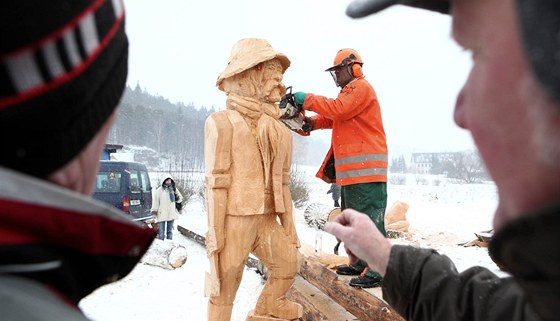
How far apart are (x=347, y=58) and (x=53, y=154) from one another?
327 cm

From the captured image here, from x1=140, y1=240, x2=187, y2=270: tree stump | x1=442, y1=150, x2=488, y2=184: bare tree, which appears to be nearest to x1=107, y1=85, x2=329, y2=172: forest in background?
x1=442, y1=150, x2=488, y2=184: bare tree

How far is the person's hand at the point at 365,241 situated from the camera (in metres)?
1.19

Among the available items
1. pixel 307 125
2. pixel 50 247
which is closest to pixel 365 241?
pixel 50 247

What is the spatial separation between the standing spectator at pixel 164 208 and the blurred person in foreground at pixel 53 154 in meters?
7.81

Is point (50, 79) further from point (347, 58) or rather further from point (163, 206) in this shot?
point (163, 206)

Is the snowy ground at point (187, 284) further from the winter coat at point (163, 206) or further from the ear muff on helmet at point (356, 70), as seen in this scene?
the ear muff on helmet at point (356, 70)

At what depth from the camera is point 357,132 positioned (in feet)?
11.1

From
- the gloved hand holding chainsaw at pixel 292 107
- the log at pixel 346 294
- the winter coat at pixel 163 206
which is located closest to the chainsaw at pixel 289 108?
the gloved hand holding chainsaw at pixel 292 107

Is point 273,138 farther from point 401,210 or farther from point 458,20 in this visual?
point 401,210

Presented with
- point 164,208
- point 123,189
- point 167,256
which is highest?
point 123,189

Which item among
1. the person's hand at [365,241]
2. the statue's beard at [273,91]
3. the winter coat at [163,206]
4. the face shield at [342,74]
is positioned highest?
the face shield at [342,74]

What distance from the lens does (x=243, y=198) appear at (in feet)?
9.73

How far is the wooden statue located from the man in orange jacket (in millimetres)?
472

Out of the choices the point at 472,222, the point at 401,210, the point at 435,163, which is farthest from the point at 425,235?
the point at 435,163
